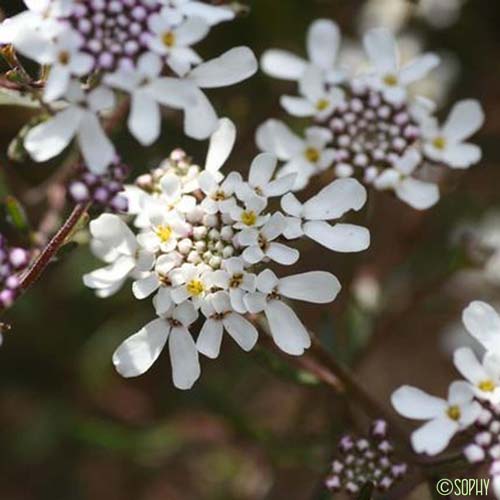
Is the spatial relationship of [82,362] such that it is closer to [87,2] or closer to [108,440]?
[108,440]

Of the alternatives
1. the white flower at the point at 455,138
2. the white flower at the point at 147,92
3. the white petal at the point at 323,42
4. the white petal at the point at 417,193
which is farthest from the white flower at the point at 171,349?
the white petal at the point at 323,42

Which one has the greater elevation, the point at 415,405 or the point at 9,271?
the point at 9,271

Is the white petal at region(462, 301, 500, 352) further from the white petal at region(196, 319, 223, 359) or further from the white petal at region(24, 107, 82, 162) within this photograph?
the white petal at region(24, 107, 82, 162)

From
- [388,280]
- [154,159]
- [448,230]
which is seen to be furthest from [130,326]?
[448,230]

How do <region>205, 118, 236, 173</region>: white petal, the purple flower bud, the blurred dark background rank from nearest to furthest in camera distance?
1. the purple flower bud
2. <region>205, 118, 236, 173</region>: white petal
3. the blurred dark background

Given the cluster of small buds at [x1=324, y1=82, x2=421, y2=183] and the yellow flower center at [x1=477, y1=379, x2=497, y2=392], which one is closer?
the yellow flower center at [x1=477, y1=379, x2=497, y2=392]

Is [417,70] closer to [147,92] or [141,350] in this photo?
[147,92]

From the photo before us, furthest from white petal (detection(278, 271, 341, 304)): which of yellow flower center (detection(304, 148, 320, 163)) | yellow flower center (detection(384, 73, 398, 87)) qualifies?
yellow flower center (detection(384, 73, 398, 87))

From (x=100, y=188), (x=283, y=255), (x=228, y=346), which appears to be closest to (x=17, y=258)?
(x=100, y=188)
